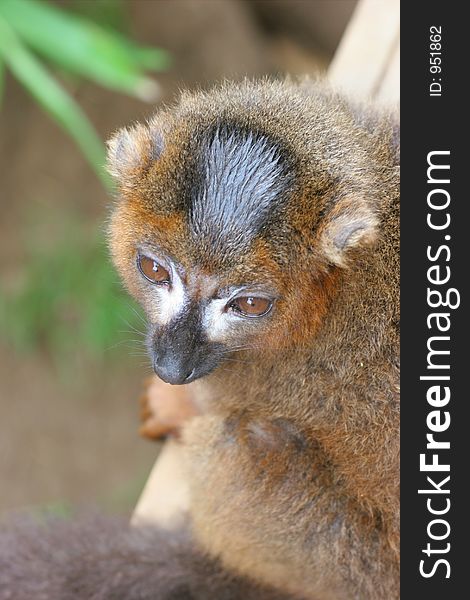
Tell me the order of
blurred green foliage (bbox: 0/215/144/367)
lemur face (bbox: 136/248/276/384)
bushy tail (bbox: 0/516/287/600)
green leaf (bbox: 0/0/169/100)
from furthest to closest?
1. blurred green foliage (bbox: 0/215/144/367)
2. green leaf (bbox: 0/0/169/100)
3. bushy tail (bbox: 0/516/287/600)
4. lemur face (bbox: 136/248/276/384)

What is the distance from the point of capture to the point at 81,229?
5.85 meters

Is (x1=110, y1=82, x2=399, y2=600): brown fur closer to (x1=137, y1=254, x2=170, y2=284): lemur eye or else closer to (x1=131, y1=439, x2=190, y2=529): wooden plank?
(x1=137, y1=254, x2=170, y2=284): lemur eye

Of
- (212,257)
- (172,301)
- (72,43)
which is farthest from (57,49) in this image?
(212,257)

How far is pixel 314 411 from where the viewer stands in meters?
3.02

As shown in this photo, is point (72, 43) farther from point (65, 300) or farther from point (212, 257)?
point (65, 300)

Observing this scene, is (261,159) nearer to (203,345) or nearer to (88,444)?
(203,345)

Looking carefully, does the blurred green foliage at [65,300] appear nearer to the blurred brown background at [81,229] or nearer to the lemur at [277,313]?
the blurred brown background at [81,229]

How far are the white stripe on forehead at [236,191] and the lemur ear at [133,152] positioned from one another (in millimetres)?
252

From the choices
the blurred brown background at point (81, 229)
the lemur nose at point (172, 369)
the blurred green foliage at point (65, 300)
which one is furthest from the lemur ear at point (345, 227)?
the blurred brown background at point (81, 229)

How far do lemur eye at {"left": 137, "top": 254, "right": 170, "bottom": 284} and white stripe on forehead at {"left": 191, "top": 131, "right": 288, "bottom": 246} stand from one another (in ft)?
0.76

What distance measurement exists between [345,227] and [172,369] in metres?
0.65

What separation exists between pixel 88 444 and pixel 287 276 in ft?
13.0

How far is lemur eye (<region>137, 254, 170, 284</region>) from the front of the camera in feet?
9.12

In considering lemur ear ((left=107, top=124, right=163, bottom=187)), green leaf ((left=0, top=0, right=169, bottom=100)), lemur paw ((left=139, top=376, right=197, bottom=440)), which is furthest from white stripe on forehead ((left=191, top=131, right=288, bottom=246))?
green leaf ((left=0, top=0, right=169, bottom=100))
